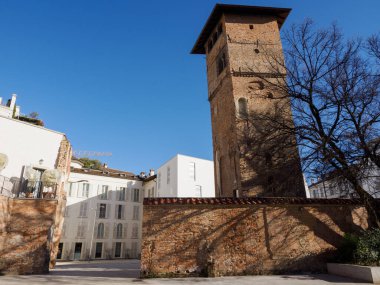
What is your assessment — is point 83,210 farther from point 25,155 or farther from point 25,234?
point 25,234

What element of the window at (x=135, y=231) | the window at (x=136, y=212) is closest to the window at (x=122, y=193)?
the window at (x=136, y=212)

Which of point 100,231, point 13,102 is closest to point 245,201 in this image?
point 100,231

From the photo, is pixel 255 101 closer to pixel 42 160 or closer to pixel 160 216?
pixel 160 216

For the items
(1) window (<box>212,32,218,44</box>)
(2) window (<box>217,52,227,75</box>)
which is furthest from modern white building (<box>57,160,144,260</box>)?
(1) window (<box>212,32,218,44</box>)

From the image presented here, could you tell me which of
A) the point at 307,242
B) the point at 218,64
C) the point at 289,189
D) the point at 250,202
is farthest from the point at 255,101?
the point at 307,242

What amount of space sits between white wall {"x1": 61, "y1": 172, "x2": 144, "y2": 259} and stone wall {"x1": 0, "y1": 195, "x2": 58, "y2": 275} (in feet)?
61.7

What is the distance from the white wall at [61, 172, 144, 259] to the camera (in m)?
32.4

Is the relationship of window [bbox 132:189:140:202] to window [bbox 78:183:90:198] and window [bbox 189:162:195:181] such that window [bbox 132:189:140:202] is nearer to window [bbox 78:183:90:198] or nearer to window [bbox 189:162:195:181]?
window [bbox 78:183:90:198]

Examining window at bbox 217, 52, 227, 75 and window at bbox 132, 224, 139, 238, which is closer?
window at bbox 217, 52, 227, 75

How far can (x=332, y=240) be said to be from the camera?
495 inches

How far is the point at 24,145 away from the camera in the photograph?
1548cm

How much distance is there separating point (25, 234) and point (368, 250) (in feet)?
48.4

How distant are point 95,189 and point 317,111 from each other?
2978cm

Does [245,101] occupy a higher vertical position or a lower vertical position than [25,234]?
higher
